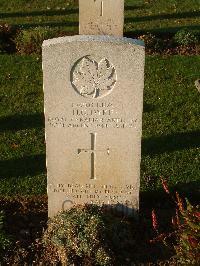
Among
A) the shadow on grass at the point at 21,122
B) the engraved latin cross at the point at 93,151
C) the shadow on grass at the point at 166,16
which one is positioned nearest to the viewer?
the engraved latin cross at the point at 93,151

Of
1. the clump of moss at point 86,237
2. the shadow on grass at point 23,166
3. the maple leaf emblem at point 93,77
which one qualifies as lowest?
the clump of moss at point 86,237

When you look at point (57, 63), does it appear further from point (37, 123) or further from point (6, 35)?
point (6, 35)

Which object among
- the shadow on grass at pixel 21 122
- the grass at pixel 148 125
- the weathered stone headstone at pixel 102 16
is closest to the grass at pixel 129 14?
the weathered stone headstone at pixel 102 16

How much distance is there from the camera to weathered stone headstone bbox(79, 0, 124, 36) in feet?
34.3

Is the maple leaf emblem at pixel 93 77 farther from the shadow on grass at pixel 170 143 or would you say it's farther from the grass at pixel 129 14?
the grass at pixel 129 14

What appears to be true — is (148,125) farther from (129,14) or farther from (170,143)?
(129,14)

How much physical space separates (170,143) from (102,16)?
3.70 metres

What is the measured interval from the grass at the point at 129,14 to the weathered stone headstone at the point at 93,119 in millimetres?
7623

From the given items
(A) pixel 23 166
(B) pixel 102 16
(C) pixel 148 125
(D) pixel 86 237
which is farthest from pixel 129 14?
(D) pixel 86 237

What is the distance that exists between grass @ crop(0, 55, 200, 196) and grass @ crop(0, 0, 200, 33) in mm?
2802

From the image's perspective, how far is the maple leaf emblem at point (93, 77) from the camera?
525 cm

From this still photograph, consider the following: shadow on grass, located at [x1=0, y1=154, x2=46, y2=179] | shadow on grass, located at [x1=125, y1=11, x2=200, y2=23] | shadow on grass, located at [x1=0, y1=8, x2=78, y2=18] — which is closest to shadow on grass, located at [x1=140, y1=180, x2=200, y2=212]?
shadow on grass, located at [x1=0, y1=154, x2=46, y2=179]

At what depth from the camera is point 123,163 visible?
5.75 meters

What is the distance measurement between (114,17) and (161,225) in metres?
5.51
